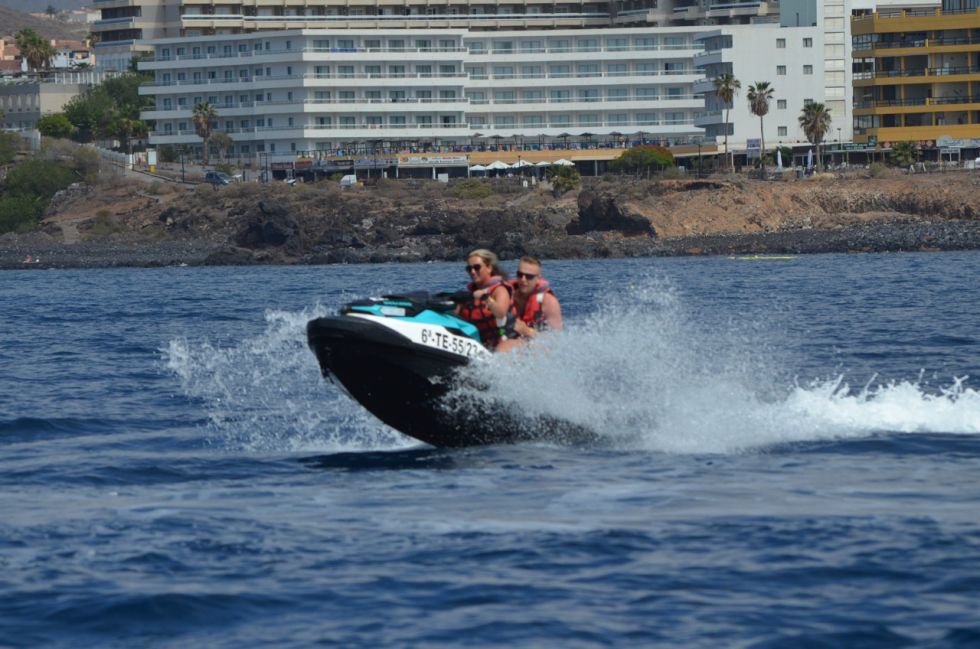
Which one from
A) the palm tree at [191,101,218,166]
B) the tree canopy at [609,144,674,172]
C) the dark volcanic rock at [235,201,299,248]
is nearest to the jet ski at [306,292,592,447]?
the dark volcanic rock at [235,201,299,248]

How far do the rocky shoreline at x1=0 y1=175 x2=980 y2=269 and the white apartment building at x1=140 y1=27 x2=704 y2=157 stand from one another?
1052 inches

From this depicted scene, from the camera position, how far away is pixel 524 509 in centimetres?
1402

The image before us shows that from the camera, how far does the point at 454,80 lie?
12625 centimetres

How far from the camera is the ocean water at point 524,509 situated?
35.7 feet

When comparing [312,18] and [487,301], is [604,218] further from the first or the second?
[487,301]

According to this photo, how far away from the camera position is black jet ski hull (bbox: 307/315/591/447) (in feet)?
52.8

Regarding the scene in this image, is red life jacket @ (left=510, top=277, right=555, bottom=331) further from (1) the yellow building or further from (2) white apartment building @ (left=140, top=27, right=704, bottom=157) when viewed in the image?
(2) white apartment building @ (left=140, top=27, right=704, bottom=157)

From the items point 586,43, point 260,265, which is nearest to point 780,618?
point 260,265

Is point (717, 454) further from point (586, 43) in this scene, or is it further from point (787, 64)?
point (586, 43)

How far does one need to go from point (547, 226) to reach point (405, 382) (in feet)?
235

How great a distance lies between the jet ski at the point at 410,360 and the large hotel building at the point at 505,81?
98.4 meters

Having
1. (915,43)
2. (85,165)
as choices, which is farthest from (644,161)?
(85,165)

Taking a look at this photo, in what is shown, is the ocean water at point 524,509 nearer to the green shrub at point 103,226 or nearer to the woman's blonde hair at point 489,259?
the woman's blonde hair at point 489,259

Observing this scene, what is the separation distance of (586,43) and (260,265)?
54571 mm
